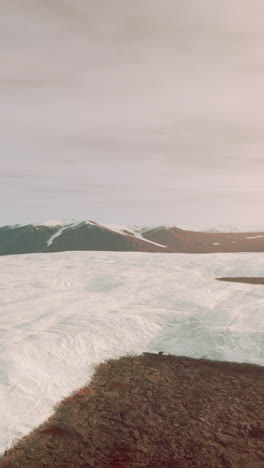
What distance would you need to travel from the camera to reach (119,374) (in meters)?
10.8

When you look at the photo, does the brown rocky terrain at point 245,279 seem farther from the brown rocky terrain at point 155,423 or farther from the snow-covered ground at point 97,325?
the brown rocky terrain at point 155,423

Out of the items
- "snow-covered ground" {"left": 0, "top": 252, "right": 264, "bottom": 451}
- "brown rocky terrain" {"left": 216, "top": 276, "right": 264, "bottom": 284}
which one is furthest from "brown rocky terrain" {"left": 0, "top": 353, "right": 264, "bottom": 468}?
"brown rocky terrain" {"left": 216, "top": 276, "right": 264, "bottom": 284}

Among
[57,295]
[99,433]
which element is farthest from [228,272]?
[99,433]

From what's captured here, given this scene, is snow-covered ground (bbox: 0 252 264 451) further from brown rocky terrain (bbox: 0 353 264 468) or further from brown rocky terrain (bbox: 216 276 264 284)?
brown rocky terrain (bbox: 216 276 264 284)

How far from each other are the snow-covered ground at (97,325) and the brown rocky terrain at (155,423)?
30.6 inches

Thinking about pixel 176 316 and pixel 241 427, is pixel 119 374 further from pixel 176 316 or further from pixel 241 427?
pixel 176 316

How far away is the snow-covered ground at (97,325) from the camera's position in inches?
375

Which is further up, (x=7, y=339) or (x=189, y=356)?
(x=7, y=339)

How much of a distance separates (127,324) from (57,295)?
772cm

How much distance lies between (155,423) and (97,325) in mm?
6911

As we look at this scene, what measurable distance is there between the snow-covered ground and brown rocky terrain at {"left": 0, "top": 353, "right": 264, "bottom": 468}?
30.6 inches

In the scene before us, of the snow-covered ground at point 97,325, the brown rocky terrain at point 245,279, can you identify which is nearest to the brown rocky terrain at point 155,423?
the snow-covered ground at point 97,325

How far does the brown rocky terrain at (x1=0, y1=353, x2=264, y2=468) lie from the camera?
6816 mm

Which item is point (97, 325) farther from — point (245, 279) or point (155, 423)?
point (245, 279)
